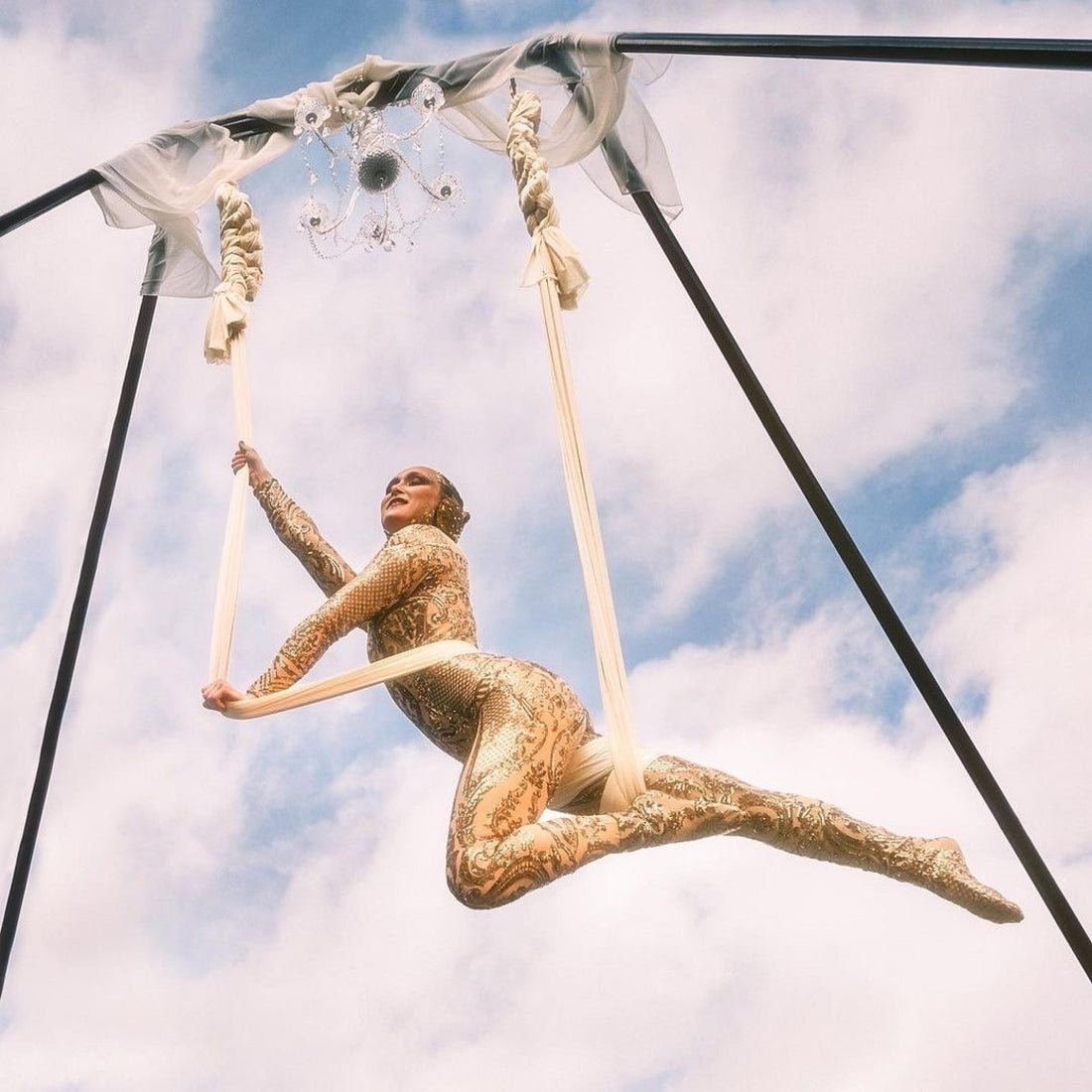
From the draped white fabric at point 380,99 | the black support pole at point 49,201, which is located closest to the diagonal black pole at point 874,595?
the draped white fabric at point 380,99

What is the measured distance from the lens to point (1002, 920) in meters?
4.00

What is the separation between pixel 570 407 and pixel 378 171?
4.98ft

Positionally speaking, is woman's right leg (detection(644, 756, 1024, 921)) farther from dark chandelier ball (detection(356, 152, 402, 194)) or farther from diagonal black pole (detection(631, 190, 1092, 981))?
dark chandelier ball (detection(356, 152, 402, 194))

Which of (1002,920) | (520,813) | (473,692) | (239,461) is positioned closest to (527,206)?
(239,461)

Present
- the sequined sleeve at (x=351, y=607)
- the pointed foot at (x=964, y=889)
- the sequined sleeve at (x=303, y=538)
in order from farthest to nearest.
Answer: the sequined sleeve at (x=303, y=538) → the sequined sleeve at (x=351, y=607) → the pointed foot at (x=964, y=889)

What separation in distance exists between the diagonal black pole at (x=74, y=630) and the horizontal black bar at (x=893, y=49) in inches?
93.7

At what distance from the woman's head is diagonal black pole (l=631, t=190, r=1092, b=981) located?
1101mm

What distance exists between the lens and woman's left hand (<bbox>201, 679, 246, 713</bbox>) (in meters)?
4.32

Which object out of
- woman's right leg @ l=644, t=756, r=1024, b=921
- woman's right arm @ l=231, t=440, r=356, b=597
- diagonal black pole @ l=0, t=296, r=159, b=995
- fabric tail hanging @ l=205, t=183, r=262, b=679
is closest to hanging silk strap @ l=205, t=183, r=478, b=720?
fabric tail hanging @ l=205, t=183, r=262, b=679

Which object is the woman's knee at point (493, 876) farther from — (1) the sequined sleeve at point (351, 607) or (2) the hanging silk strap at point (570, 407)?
(1) the sequined sleeve at point (351, 607)

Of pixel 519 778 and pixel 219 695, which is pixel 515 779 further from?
pixel 219 695

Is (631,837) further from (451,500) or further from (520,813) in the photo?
(451,500)

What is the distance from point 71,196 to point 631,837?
307 centimetres

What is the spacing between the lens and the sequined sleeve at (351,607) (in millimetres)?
4441
